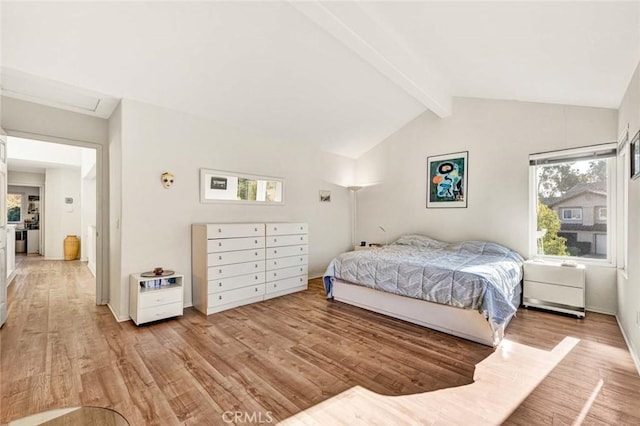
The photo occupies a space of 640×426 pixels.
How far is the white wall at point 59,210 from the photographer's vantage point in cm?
727

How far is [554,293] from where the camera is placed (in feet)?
11.2

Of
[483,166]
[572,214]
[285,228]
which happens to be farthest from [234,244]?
[572,214]

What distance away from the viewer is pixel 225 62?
9.78ft

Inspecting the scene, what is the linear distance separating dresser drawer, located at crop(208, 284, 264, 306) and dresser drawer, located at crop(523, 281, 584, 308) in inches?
140

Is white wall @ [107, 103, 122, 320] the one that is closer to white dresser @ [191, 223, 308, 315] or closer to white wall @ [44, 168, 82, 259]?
white dresser @ [191, 223, 308, 315]

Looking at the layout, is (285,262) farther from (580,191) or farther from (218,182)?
(580,191)

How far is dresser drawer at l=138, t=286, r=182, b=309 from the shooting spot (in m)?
2.96

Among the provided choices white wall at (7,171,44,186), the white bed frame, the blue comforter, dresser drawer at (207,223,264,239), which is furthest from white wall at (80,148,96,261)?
the white bed frame

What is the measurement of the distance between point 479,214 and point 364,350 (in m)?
3.16

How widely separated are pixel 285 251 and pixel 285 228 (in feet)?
1.15

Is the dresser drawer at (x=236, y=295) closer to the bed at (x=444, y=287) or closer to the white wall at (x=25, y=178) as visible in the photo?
the bed at (x=444, y=287)

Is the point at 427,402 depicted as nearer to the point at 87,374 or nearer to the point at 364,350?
the point at 364,350

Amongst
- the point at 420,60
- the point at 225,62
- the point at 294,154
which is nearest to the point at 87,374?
the point at 225,62

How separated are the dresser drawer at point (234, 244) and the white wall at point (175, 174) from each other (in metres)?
0.48
